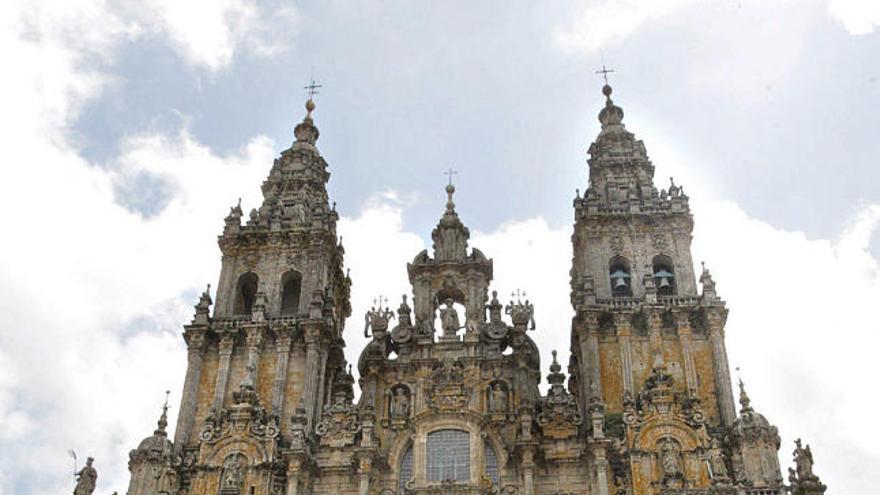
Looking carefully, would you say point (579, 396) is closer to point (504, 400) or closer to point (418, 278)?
point (504, 400)

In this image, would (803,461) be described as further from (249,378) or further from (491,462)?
(249,378)

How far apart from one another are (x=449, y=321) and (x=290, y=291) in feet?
23.2

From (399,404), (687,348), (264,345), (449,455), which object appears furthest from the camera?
(264,345)

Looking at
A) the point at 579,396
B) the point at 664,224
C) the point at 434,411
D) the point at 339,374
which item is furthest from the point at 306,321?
the point at 664,224

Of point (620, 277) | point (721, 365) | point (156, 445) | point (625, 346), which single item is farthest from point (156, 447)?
point (721, 365)

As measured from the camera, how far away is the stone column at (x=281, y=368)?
33.4m

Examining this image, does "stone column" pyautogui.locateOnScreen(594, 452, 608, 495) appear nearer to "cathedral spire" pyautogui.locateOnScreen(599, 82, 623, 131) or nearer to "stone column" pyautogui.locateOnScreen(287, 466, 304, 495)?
"stone column" pyautogui.locateOnScreen(287, 466, 304, 495)

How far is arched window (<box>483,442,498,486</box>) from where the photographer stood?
3114 cm

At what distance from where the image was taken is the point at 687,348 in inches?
1309

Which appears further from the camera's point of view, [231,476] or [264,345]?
[264,345]

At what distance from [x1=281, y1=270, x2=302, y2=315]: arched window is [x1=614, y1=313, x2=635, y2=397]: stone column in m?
11.5

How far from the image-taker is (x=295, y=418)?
106 feet

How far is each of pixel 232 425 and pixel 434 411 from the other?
6379 millimetres

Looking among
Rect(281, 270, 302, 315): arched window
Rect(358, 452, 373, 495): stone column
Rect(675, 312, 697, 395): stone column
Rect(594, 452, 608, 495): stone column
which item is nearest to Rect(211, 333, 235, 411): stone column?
Rect(281, 270, 302, 315): arched window
